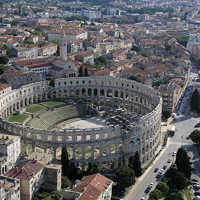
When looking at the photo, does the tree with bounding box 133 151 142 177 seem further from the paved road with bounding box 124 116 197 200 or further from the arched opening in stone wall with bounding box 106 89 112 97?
the arched opening in stone wall with bounding box 106 89 112 97

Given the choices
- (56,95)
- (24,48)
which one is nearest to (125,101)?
(56,95)

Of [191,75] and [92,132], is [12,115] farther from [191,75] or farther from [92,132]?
[191,75]

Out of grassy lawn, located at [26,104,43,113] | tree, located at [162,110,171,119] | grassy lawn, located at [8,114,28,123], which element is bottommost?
tree, located at [162,110,171,119]

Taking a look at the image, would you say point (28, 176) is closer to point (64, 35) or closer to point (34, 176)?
point (34, 176)

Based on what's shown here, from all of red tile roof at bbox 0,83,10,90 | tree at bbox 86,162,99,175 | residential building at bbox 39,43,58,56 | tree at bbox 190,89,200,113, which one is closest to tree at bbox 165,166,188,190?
tree at bbox 86,162,99,175

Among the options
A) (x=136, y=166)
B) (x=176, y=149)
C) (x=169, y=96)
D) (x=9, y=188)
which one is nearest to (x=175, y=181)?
(x=136, y=166)

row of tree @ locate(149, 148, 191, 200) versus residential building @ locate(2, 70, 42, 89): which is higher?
residential building @ locate(2, 70, 42, 89)

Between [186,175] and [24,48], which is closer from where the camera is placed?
[186,175]
